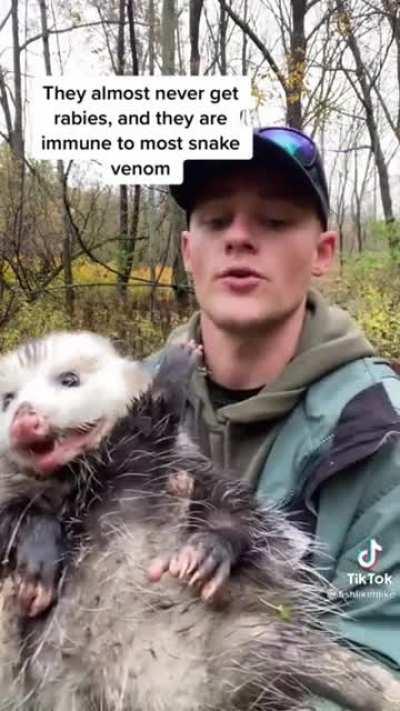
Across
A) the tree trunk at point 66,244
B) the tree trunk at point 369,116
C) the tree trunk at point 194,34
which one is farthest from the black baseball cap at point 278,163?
the tree trunk at point 369,116

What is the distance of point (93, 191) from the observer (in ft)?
39.1

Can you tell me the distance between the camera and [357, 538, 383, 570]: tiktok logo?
1.87 meters

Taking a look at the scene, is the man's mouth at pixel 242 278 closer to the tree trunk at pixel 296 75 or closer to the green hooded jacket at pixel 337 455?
the green hooded jacket at pixel 337 455

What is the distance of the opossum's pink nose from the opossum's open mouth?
13 millimetres

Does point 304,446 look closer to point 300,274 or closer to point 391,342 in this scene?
point 300,274

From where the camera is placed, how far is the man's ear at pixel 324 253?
231cm

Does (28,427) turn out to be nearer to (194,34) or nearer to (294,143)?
(294,143)

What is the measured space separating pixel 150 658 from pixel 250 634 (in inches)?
7.2

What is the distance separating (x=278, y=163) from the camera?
6.98ft

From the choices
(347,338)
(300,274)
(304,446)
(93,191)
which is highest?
(93,191)

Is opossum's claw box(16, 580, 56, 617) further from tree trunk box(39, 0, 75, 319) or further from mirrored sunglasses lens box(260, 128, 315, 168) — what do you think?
tree trunk box(39, 0, 75, 319)

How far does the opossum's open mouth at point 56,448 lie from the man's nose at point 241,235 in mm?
581

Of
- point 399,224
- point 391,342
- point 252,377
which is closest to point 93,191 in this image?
point 391,342

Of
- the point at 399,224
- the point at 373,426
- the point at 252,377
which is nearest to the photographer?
the point at 373,426
